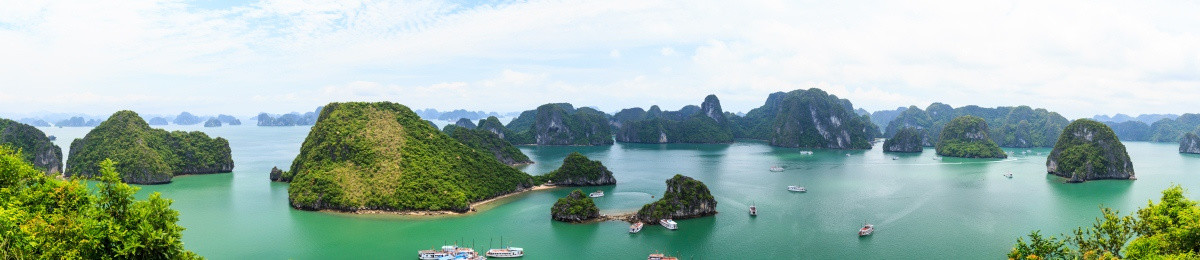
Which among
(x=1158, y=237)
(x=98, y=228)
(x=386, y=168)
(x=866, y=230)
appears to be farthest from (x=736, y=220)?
(x=98, y=228)

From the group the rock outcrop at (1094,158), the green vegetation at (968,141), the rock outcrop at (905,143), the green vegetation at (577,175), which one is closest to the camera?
the green vegetation at (577,175)

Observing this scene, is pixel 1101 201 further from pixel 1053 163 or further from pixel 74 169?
pixel 74 169

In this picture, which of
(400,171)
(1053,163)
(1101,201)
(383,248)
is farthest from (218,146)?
(1053,163)

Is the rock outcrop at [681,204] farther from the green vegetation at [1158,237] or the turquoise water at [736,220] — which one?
the green vegetation at [1158,237]

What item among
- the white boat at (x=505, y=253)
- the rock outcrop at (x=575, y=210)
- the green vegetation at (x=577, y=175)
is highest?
the green vegetation at (x=577, y=175)

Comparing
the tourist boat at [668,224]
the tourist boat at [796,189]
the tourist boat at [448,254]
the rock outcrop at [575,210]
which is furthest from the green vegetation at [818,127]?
the tourist boat at [448,254]

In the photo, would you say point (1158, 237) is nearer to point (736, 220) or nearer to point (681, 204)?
point (736, 220)
